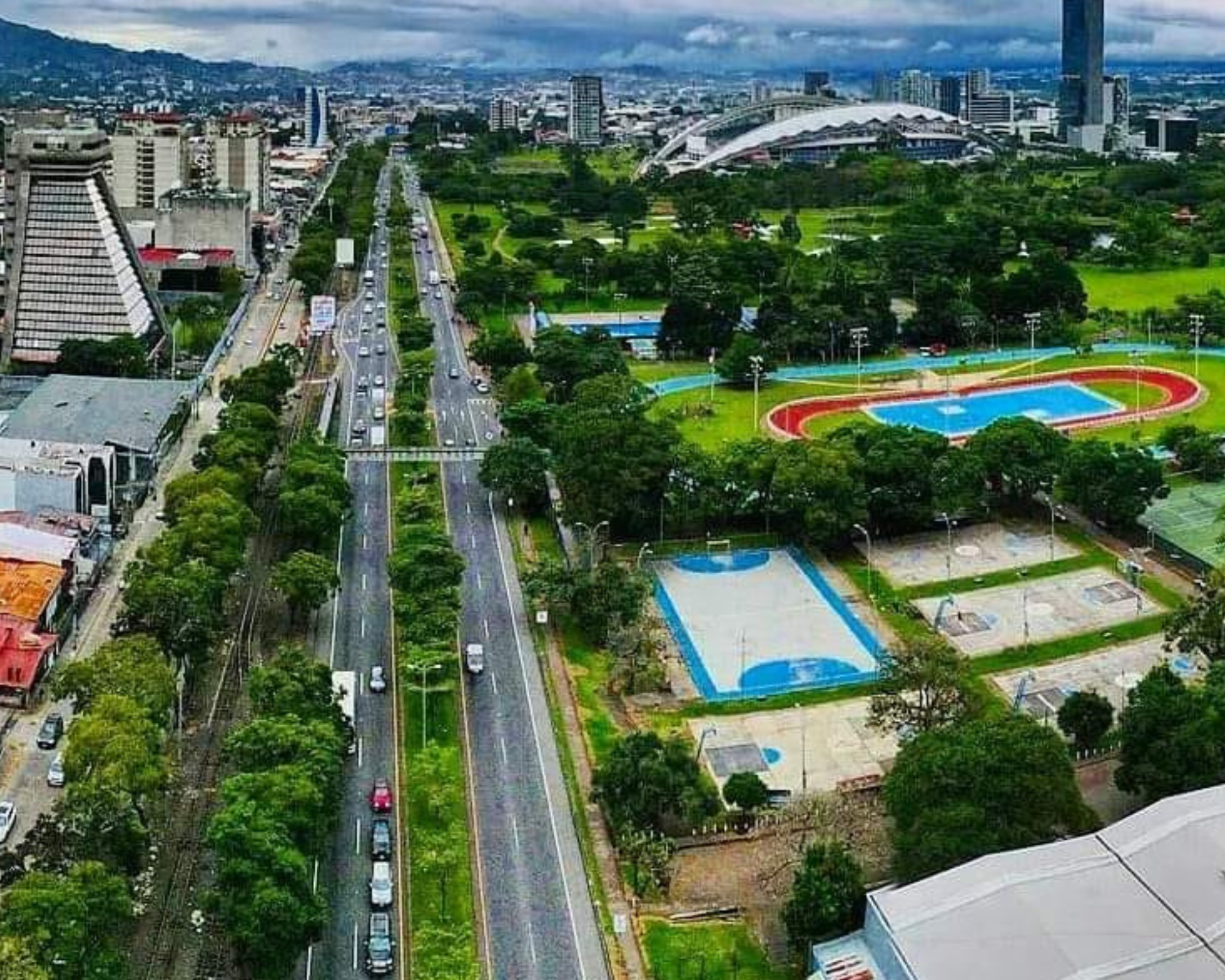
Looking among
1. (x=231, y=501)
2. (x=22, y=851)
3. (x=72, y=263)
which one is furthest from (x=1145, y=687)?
(x=72, y=263)

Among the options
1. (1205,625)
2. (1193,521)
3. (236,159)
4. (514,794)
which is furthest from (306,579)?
(236,159)

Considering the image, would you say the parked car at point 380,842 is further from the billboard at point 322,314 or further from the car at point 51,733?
the billboard at point 322,314

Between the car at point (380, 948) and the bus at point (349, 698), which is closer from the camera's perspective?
the car at point (380, 948)

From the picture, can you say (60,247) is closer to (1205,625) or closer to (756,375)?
(756,375)

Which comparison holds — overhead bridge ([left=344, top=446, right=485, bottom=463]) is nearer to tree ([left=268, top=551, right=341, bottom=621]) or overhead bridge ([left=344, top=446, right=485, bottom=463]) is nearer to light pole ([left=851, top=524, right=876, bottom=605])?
light pole ([left=851, top=524, right=876, bottom=605])

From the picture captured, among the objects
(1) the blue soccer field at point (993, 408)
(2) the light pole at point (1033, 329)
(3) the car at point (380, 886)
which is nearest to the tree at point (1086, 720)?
(3) the car at point (380, 886)

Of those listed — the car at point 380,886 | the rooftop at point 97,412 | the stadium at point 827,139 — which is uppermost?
the stadium at point 827,139

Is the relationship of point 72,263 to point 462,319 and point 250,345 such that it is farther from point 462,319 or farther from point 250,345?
point 462,319
